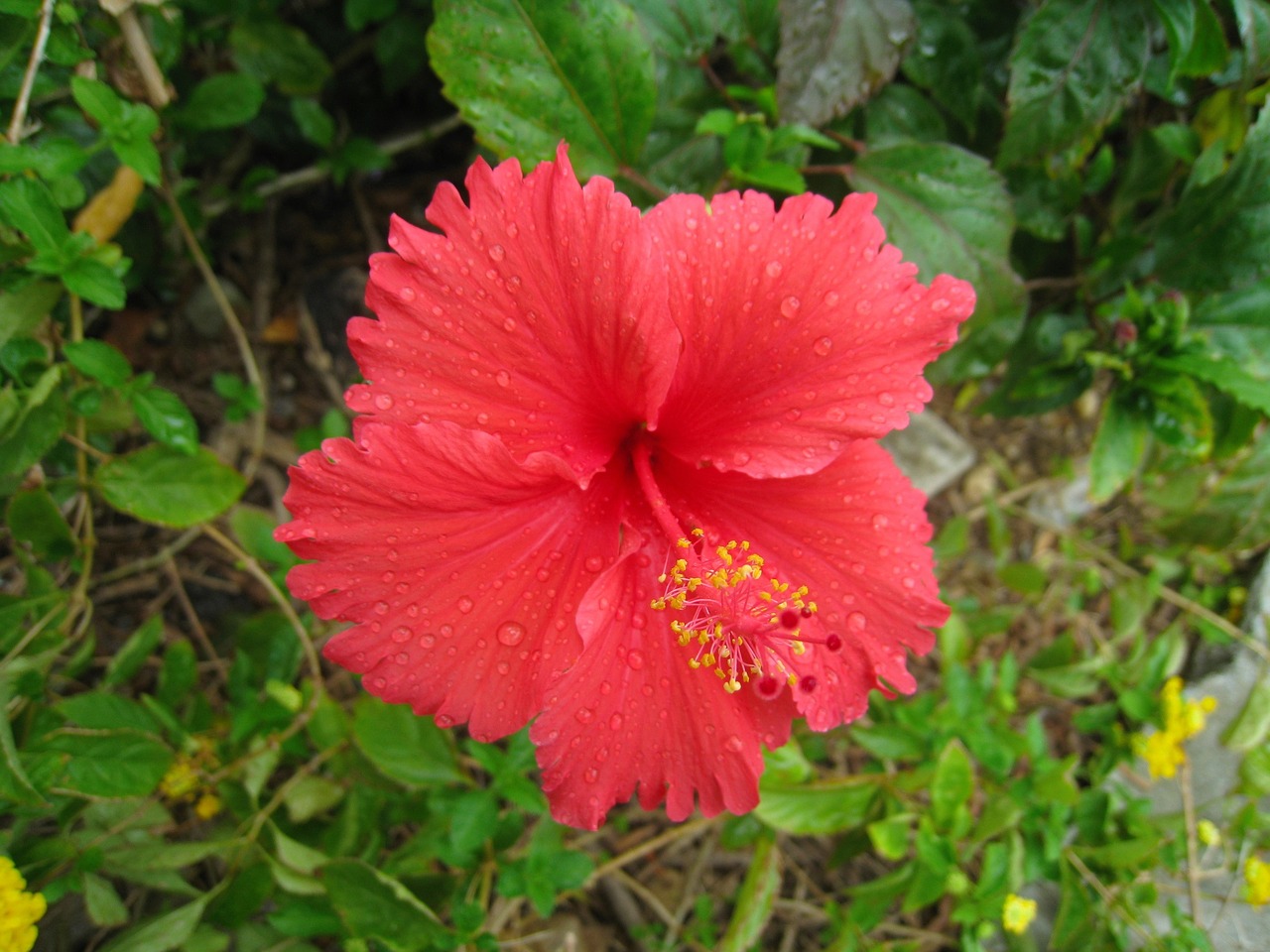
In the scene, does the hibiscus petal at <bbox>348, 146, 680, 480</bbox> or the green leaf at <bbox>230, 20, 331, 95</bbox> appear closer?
the hibiscus petal at <bbox>348, 146, 680, 480</bbox>

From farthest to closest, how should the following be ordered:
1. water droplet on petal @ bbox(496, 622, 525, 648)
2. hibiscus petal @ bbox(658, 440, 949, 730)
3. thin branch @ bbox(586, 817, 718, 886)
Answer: thin branch @ bbox(586, 817, 718, 886) → hibiscus petal @ bbox(658, 440, 949, 730) → water droplet on petal @ bbox(496, 622, 525, 648)

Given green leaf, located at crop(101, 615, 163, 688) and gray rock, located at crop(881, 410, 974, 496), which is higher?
green leaf, located at crop(101, 615, 163, 688)

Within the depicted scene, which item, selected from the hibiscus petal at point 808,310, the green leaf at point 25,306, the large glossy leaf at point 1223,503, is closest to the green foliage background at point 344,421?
the green leaf at point 25,306

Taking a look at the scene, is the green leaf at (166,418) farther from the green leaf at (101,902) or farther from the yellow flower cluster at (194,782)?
the green leaf at (101,902)

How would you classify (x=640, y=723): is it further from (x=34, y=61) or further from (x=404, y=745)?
(x=34, y=61)

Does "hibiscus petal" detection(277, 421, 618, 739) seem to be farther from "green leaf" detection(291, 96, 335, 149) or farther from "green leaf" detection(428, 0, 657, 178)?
"green leaf" detection(291, 96, 335, 149)

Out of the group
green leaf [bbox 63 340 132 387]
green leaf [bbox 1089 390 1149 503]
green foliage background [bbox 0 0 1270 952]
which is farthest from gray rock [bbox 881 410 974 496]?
green leaf [bbox 63 340 132 387]
